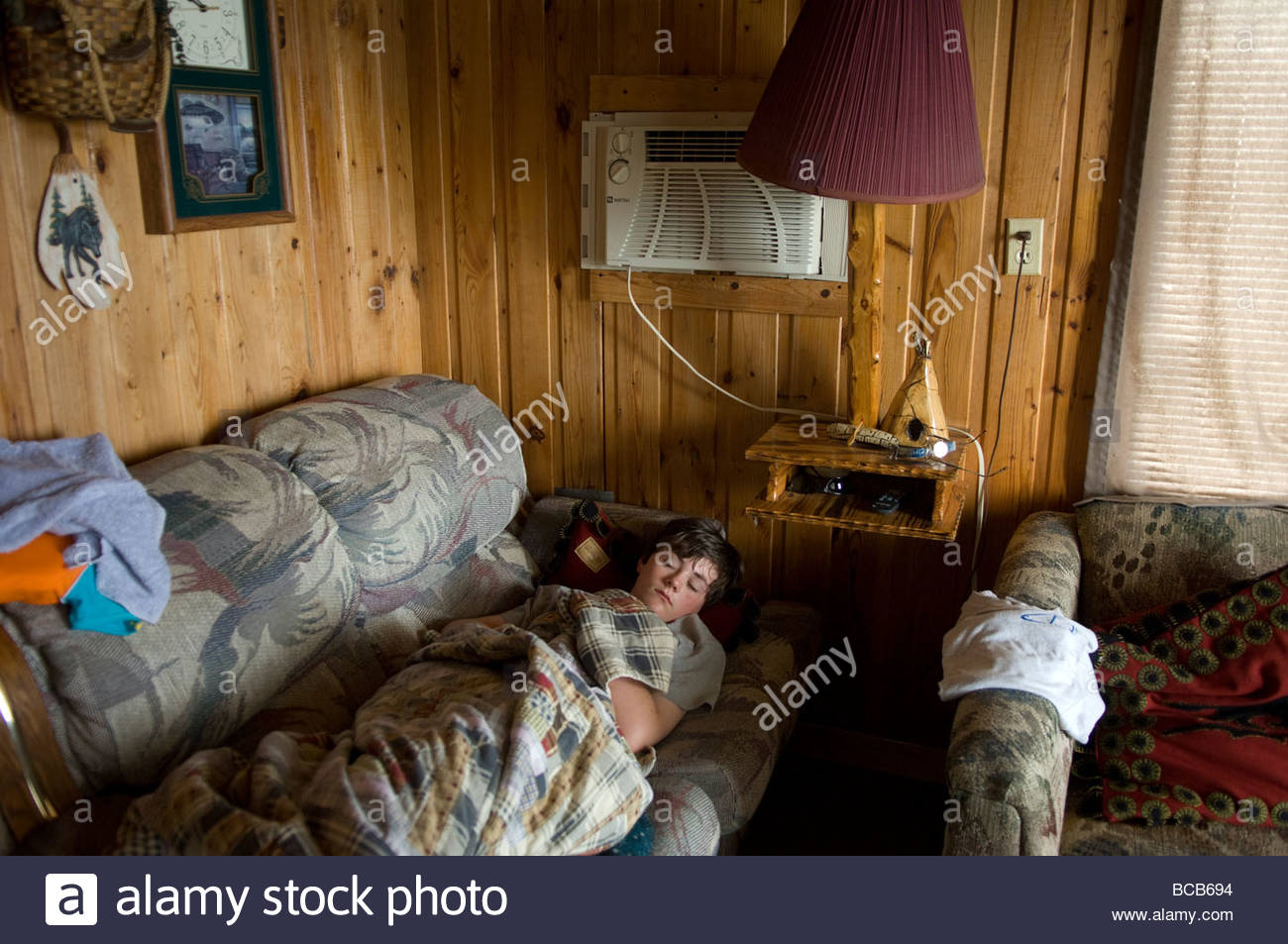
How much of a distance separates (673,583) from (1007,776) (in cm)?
77

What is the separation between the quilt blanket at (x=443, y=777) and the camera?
132 cm

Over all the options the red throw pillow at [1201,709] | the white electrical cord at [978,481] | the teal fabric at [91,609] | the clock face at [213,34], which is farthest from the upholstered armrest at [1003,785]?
the clock face at [213,34]

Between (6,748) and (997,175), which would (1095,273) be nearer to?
(997,175)

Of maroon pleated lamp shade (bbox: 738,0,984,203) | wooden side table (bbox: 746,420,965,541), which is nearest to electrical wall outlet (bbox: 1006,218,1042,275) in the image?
maroon pleated lamp shade (bbox: 738,0,984,203)

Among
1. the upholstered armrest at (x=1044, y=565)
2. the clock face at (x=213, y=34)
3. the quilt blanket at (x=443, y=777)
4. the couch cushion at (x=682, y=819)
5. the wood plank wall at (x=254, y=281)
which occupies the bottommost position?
the couch cushion at (x=682, y=819)

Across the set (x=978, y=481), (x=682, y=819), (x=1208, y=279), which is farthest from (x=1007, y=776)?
(x=1208, y=279)

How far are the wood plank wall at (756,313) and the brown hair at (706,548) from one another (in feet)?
1.19

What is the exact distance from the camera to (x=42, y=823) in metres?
1.45

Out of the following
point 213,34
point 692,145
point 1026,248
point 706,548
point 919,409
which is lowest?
point 706,548

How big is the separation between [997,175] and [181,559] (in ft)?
5.48

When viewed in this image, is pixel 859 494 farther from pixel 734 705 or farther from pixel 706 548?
pixel 734 705

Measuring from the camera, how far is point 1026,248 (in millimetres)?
2158

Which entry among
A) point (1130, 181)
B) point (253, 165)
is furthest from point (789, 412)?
point (253, 165)

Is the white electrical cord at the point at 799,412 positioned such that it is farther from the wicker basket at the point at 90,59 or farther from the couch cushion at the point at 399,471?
the wicker basket at the point at 90,59
